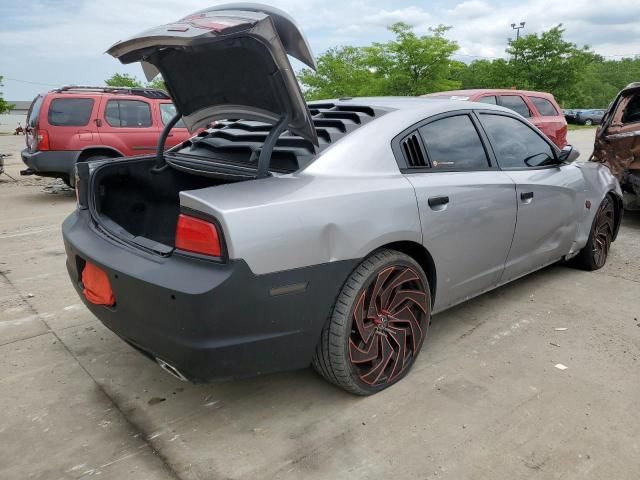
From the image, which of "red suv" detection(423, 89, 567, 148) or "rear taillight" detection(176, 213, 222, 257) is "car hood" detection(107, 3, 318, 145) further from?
"red suv" detection(423, 89, 567, 148)

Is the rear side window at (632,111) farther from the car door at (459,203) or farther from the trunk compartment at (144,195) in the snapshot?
the trunk compartment at (144,195)

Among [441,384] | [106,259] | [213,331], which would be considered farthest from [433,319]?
[106,259]

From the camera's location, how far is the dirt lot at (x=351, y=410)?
6.99 ft

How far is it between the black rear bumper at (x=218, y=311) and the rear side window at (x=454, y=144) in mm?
1018

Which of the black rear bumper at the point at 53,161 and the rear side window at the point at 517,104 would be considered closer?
the black rear bumper at the point at 53,161

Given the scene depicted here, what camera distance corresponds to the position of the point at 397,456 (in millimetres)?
2168

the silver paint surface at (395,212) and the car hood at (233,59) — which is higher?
the car hood at (233,59)

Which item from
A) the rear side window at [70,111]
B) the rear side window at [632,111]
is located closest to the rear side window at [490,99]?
the rear side window at [632,111]

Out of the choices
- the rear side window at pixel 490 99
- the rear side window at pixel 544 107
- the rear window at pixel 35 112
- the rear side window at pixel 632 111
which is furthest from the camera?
the rear side window at pixel 544 107

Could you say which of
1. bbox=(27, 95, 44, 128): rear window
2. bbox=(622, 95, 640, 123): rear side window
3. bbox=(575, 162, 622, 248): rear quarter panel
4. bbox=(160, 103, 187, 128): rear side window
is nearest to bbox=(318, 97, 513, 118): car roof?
bbox=(575, 162, 622, 248): rear quarter panel

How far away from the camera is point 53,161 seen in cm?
813

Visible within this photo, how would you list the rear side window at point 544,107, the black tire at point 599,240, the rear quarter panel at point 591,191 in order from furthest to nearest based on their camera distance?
the rear side window at point 544,107 → the black tire at point 599,240 → the rear quarter panel at point 591,191

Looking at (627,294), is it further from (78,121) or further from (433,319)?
(78,121)

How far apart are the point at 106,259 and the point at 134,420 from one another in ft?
2.57
